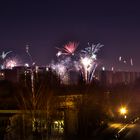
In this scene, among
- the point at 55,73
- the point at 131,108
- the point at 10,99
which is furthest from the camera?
the point at 131,108

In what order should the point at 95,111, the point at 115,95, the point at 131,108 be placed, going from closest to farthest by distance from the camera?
the point at 95,111
the point at 131,108
the point at 115,95

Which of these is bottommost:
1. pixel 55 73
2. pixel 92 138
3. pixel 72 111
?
pixel 92 138

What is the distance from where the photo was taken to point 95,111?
39344mm

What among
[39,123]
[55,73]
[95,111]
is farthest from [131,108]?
[39,123]

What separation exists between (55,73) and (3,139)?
2741 cm

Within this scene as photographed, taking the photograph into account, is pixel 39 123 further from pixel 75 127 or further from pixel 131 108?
pixel 131 108

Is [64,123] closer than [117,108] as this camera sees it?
Yes

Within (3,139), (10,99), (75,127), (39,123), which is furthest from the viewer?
(10,99)

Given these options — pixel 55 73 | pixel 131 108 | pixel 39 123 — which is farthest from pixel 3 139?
pixel 131 108

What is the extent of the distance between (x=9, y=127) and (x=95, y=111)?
12272 millimetres

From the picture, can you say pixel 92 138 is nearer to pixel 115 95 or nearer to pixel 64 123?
pixel 64 123

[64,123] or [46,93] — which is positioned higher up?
[46,93]

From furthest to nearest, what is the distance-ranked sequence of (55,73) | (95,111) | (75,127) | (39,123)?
(55,73) → (95,111) → (75,127) → (39,123)

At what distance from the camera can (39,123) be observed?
30.4 metres
